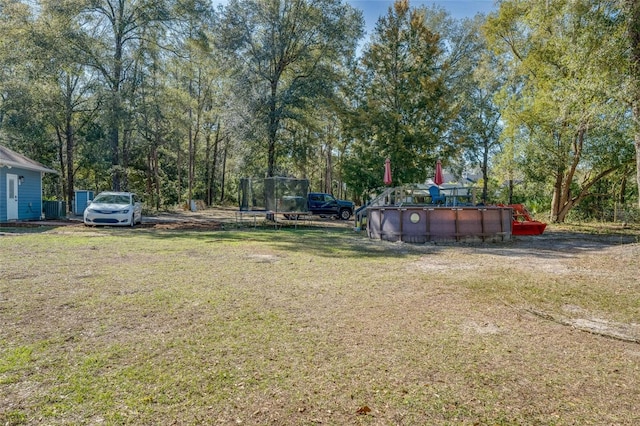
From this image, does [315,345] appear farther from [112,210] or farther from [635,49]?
[112,210]

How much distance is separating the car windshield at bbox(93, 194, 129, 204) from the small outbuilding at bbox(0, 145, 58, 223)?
4.05 m

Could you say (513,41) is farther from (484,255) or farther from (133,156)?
(133,156)

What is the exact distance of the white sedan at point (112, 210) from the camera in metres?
15.2

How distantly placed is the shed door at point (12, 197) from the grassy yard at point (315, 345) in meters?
12.1

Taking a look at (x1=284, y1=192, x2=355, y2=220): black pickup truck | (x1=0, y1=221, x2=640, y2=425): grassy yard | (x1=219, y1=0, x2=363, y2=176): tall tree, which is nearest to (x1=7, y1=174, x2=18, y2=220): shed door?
(x1=219, y1=0, x2=363, y2=176): tall tree

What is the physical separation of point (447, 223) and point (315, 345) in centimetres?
947

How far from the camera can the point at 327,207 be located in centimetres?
2411

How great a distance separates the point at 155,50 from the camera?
2112 cm

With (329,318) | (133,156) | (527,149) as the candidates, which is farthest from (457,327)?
(133,156)

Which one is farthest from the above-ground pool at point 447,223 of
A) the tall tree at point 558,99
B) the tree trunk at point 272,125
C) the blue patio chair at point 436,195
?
the tree trunk at point 272,125

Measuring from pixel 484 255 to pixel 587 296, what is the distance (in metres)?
4.07

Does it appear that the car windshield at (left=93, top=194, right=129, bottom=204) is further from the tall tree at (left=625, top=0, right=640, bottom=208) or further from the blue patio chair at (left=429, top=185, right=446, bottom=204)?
the tall tree at (left=625, top=0, right=640, bottom=208)

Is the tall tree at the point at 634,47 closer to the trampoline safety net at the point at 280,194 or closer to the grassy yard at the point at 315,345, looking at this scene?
the grassy yard at the point at 315,345

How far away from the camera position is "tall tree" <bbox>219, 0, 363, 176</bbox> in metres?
19.5
